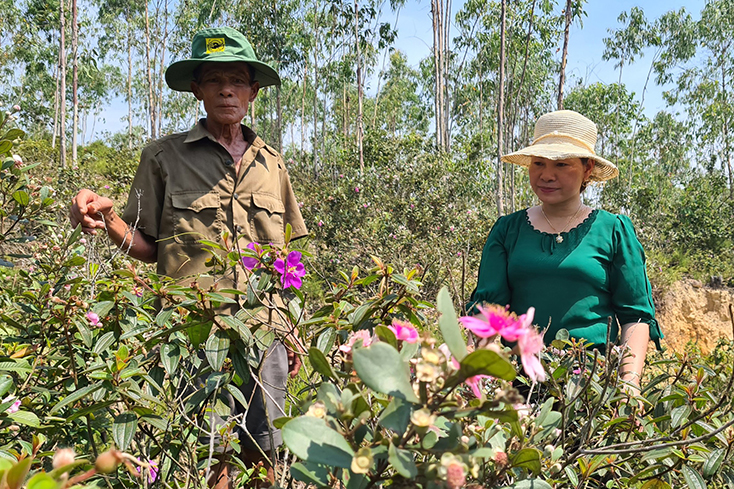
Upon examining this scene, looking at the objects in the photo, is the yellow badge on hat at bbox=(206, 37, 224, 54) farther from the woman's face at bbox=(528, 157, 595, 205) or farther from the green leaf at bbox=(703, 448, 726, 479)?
the green leaf at bbox=(703, 448, 726, 479)

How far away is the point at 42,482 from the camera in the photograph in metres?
0.37

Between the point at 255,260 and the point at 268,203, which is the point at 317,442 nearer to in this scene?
the point at 255,260

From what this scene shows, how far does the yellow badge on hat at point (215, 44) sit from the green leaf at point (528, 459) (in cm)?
168

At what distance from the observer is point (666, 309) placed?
23.9 ft

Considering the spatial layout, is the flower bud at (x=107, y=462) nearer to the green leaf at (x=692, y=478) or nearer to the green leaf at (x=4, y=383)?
the green leaf at (x=4, y=383)

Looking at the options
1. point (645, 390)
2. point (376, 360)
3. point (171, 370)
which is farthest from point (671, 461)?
point (171, 370)

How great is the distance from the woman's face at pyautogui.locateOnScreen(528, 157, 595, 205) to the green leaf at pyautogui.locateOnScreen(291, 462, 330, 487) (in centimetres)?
137

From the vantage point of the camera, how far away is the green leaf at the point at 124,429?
0.87 meters

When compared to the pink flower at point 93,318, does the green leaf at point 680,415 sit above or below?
below

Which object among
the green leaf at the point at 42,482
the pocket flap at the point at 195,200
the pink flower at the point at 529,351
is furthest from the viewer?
the pocket flap at the point at 195,200

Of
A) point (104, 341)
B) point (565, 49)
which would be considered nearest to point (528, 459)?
point (104, 341)

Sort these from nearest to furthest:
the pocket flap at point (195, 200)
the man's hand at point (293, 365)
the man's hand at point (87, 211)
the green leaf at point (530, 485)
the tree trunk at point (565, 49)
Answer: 1. the green leaf at point (530, 485)
2. the man's hand at point (87, 211)
3. the pocket flap at point (195, 200)
4. the man's hand at point (293, 365)
5. the tree trunk at point (565, 49)

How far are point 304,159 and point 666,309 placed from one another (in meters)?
9.38

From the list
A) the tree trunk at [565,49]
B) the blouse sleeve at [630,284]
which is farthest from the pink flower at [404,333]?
the tree trunk at [565,49]
